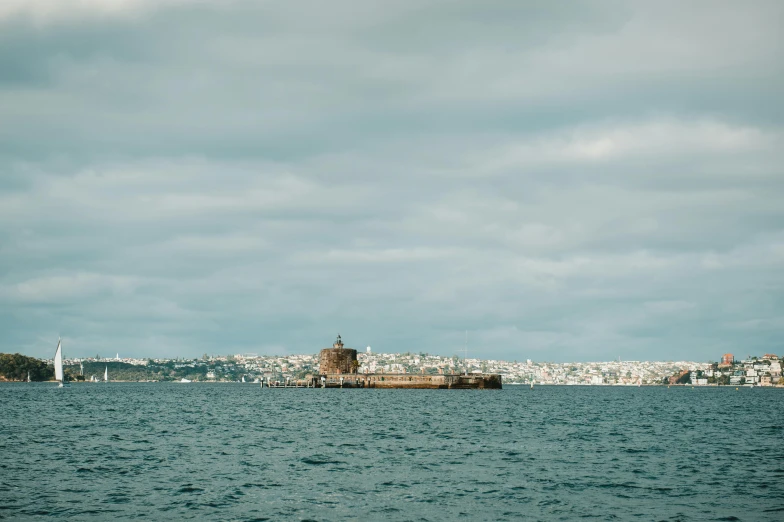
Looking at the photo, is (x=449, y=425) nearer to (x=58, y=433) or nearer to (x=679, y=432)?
(x=679, y=432)

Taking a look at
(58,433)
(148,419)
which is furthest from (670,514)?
(148,419)

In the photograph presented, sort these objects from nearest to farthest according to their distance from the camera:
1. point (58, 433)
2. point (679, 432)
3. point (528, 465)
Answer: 1. point (528, 465)
2. point (58, 433)
3. point (679, 432)

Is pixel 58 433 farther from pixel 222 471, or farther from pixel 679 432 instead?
pixel 679 432

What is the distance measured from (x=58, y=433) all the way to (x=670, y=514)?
50.4 m

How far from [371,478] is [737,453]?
2699cm

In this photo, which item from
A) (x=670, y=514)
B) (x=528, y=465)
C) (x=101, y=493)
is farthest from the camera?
(x=528, y=465)

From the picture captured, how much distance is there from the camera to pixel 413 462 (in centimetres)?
4503

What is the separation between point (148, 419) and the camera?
81.6 meters

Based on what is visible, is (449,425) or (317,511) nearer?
(317,511)

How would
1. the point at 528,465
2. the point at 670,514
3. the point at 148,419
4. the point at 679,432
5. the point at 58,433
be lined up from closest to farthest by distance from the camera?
the point at 670,514
the point at 528,465
the point at 58,433
the point at 679,432
the point at 148,419

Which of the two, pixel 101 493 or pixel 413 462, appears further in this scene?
pixel 413 462

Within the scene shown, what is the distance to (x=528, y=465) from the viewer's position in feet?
144

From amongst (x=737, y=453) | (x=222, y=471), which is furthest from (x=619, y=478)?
(x=222, y=471)

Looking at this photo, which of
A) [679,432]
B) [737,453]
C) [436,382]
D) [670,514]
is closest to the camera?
[670,514]
